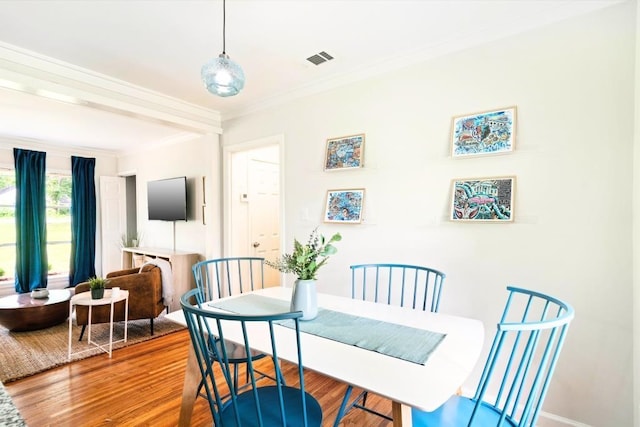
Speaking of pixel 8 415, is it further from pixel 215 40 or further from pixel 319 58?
pixel 319 58

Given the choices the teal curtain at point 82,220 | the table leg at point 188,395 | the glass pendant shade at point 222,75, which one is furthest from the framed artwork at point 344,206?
the teal curtain at point 82,220

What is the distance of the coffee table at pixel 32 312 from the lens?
3.42 m

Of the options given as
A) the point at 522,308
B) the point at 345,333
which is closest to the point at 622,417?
the point at 522,308

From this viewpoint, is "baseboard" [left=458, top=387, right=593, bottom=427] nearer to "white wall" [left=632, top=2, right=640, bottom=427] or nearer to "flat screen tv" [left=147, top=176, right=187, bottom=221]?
"white wall" [left=632, top=2, right=640, bottom=427]

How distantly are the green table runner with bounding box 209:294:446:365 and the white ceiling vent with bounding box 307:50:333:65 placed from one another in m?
1.91

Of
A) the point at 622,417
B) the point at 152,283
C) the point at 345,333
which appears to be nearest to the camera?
the point at 345,333

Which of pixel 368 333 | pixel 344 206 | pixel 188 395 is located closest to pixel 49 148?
pixel 344 206

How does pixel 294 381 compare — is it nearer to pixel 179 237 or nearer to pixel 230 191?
pixel 230 191

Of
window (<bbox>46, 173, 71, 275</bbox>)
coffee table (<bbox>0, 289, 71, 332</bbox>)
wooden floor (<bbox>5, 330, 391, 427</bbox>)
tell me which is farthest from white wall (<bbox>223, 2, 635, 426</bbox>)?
window (<bbox>46, 173, 71, 275</bbox>)

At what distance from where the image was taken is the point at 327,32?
2268 millimetres

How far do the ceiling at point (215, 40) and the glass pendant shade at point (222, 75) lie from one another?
0.52m

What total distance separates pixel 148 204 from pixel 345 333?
503 cm

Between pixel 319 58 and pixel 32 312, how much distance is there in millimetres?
3911

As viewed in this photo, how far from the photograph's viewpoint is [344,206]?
9.51 feet
